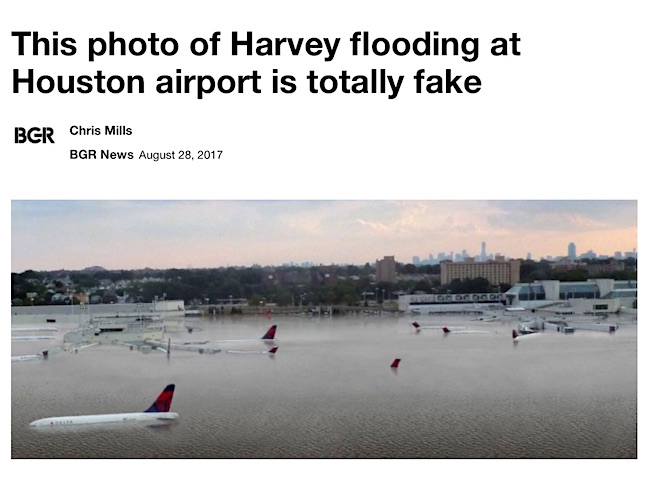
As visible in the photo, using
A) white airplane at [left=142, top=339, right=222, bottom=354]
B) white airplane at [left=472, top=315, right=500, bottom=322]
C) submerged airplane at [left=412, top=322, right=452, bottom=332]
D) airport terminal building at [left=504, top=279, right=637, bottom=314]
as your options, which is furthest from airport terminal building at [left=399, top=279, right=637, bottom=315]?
white airplane at [left=142, top=339, right=222, bottom=354]

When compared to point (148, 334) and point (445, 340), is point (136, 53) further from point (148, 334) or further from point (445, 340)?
point (445, 340)

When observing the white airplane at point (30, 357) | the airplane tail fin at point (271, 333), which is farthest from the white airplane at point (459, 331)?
the white airplane at point (30, 357)

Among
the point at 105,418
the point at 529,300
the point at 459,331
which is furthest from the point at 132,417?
the point at 529,300

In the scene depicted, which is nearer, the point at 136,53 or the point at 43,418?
the point at 136,53

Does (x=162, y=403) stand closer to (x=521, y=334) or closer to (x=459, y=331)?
(x=459, y=331)

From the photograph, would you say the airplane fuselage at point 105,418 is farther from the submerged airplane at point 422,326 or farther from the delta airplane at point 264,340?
the submerged airplane at point 422,326

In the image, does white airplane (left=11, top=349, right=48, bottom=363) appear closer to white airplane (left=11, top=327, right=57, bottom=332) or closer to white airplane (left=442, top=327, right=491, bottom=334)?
white airplane (left=11, top=327, right=57, bottom=332)

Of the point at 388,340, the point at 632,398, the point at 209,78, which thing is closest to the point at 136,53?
the point at 209,78
